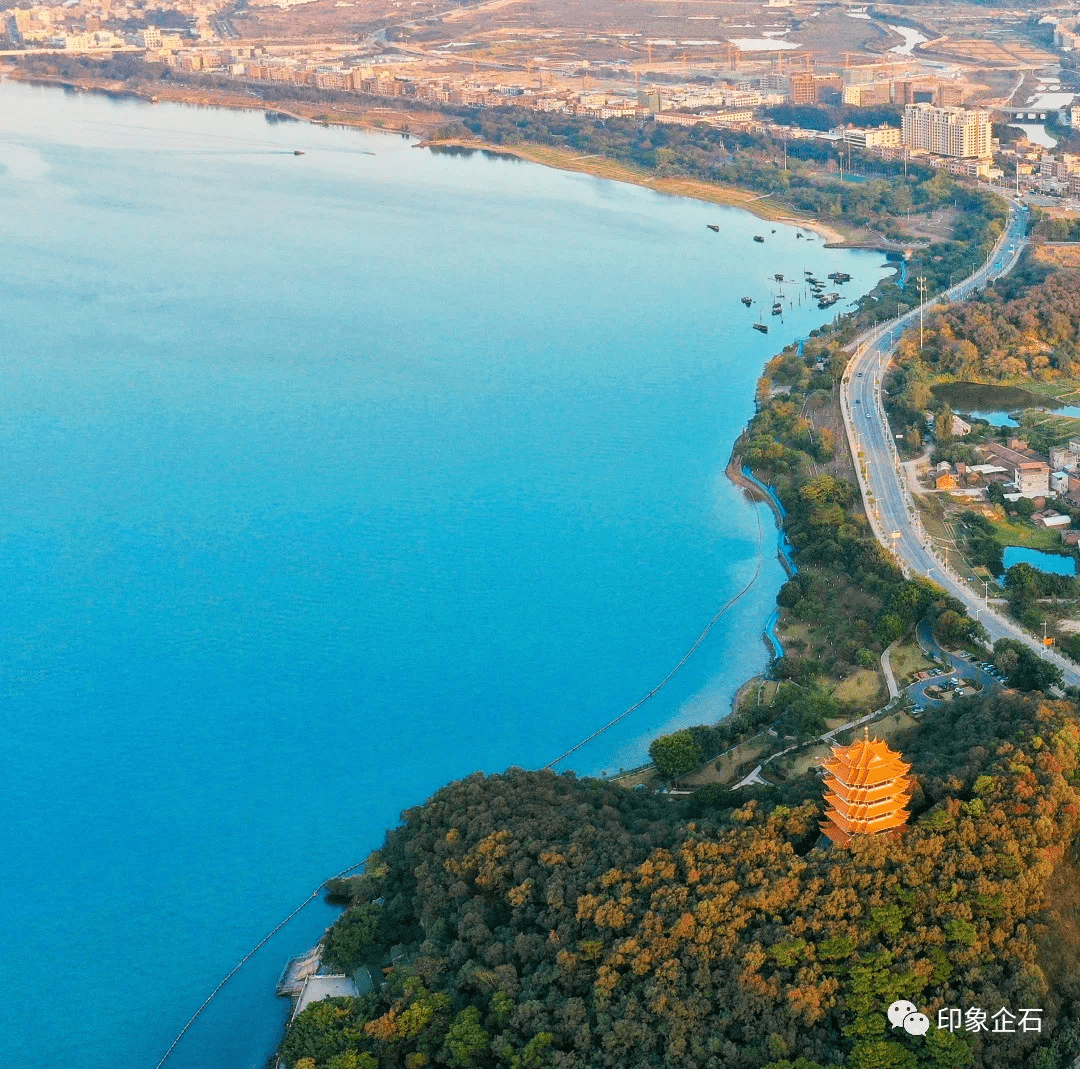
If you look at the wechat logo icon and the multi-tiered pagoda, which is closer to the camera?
the wechat logo icon

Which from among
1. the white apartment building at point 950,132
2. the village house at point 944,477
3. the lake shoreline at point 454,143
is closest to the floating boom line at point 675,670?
the village house at point 944,477

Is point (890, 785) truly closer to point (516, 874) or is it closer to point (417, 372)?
point (516, 874)

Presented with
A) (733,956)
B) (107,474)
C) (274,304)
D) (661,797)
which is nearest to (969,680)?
(661,797)

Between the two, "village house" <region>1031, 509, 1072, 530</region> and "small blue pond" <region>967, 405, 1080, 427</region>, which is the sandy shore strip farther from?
"village house" <region>1031, 509, 1072, 530</region>

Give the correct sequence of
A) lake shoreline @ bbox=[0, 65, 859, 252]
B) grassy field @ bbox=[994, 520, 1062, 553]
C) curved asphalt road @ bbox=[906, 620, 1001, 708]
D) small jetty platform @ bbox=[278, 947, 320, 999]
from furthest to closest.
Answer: lake shoreline @ bbox=[0, 65, 859, 252] → grassy field @ bbox=[994, 520, 1062, 553] → curved asphalt road @ bbox=[906, 620, 1001, 708] → small jetty platform @ bbox=[278, 947, 320, 999]

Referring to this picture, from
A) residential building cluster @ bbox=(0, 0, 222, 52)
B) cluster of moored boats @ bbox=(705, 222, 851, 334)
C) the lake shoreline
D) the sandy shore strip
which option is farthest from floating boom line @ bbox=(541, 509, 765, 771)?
residential building cluster @ bbox=(0, 0, 222, 52)

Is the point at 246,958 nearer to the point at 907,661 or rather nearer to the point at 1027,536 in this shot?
the point at 907,661

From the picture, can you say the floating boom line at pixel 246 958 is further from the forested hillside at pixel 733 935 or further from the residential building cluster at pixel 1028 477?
the residential building cluster at pixel 1028 477
